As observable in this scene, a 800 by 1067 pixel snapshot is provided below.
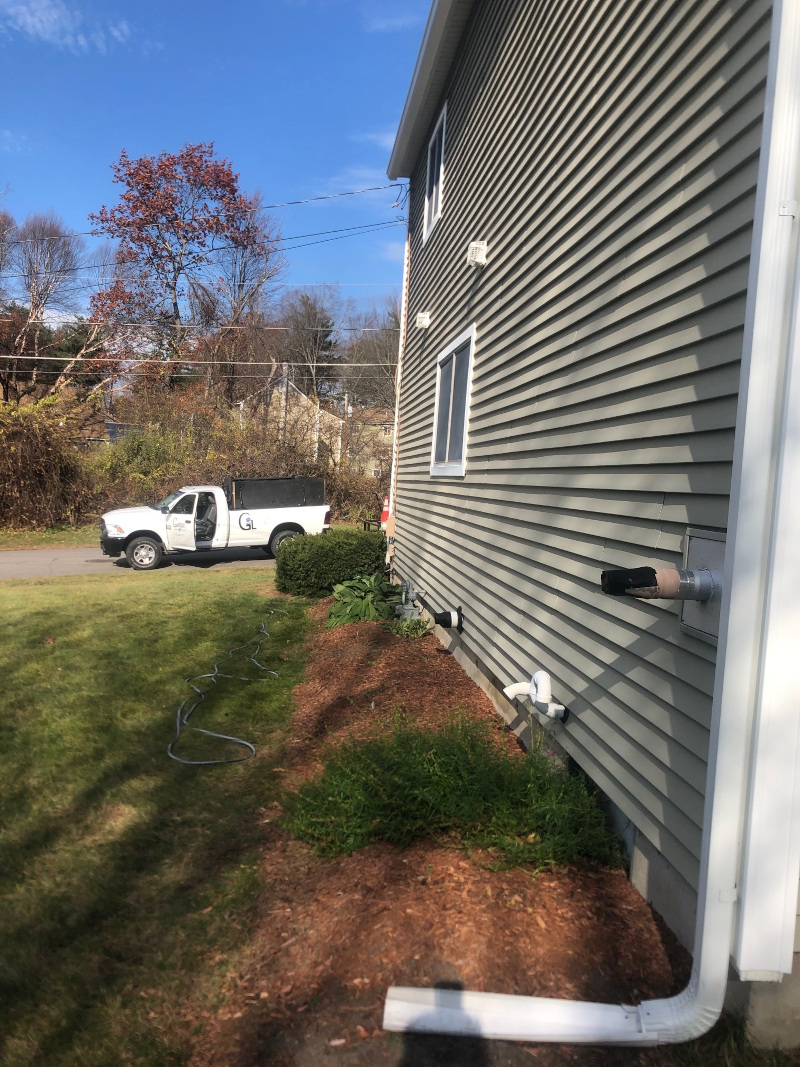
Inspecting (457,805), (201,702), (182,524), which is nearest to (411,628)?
(201,702)

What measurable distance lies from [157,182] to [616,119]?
32.0m

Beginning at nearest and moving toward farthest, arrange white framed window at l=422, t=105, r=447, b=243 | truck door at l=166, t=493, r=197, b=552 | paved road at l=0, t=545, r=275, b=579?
white framed window at l=422, t=105, r=447, b=243 < paved road at l=0, t=545, r=275, b=579 < truck door at l=166, t=493, r=197, b=552

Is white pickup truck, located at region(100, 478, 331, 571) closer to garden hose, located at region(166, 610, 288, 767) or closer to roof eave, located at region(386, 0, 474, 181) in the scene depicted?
roof eave, located at region(386, 0, 474, 181)

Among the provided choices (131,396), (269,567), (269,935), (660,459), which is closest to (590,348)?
(660,459)

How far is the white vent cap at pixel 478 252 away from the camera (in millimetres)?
6297

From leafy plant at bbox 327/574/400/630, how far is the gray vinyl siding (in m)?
2.49

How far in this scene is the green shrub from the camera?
10805 millimetres

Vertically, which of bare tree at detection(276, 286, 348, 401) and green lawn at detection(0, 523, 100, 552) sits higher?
bare tree at detection(276, 286, 348, 401)

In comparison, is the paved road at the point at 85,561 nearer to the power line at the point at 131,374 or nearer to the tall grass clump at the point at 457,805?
the tall grass clump at the point at 457,805

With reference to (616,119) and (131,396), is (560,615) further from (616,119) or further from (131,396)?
(131,396)

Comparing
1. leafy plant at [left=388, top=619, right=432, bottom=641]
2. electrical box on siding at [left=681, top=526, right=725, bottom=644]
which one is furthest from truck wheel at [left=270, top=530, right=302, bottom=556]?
electrical box on siding at [left=681, top=526, right=725, bottom=644]

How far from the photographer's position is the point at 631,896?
296cm

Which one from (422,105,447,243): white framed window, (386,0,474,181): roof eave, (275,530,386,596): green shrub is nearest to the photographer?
(386,0,474,181): roof eave

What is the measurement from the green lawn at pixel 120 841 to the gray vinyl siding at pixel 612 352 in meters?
1.80
